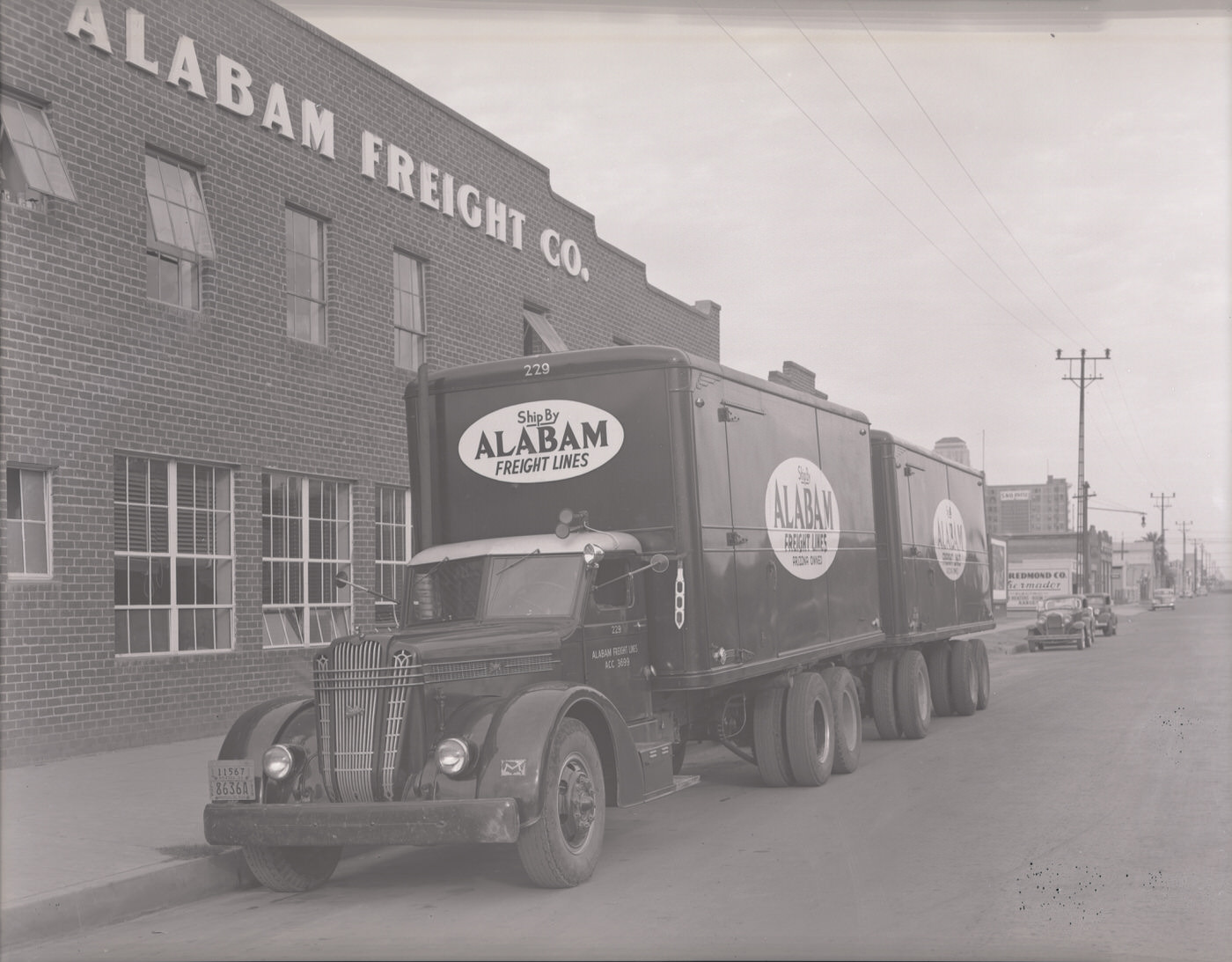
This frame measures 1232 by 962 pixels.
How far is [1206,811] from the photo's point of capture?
31.9 ft

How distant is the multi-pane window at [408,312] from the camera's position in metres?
18.6

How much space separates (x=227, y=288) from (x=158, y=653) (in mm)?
4316

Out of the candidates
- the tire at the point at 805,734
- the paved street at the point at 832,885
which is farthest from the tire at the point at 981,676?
the tire at the point at 805,734

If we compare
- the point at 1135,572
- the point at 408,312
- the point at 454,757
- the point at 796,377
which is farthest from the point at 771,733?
the point at 1135,572

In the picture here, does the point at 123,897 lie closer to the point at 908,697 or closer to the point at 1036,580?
the point at 908,697

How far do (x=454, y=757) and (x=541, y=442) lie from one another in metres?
3.30

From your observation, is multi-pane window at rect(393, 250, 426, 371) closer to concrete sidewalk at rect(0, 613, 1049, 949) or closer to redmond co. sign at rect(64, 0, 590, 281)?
redmond co. sign at rect(64, 0, 590, 281)

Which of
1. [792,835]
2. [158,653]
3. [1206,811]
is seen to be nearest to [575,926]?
[792,835]

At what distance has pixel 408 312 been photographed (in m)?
18.9

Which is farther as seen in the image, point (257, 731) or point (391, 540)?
point (391, 540)

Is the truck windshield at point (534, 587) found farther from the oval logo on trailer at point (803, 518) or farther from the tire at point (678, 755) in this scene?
the oval logo on trailer at point (803, 518)

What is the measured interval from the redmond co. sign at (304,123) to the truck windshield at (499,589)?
7.96 metres

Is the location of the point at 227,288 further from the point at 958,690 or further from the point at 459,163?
the point at 958,690

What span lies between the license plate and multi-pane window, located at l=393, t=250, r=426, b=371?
37.7 feet
